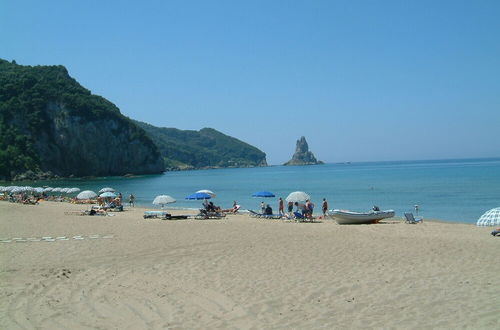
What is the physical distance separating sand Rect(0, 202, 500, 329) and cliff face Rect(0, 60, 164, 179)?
100204mm

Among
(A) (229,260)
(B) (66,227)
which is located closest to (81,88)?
(B) (66,227)

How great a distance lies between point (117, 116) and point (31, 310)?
459ft

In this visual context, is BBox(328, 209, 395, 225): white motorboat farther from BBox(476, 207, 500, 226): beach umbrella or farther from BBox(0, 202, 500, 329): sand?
BBox(476, 207, 500, 226): beach umbrella

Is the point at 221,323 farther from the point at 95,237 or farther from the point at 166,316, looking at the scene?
the point at 95,237

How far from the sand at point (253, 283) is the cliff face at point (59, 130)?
329 ft

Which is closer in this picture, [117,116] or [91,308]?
[91,308]

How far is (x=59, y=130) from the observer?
120688mm

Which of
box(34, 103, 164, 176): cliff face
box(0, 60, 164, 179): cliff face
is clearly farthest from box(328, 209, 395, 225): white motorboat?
box(34, 103, 164, 176): cliff face

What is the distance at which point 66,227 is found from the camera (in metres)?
20.5

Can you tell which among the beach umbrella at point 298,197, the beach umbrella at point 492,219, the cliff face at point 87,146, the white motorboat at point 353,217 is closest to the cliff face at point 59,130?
the cliff face at point 87,146

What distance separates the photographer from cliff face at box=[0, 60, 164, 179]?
10962 cm

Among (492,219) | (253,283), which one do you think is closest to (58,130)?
(492,219)

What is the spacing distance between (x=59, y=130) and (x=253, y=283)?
124 m

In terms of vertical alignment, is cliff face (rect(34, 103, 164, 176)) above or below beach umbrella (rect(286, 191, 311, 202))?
above
